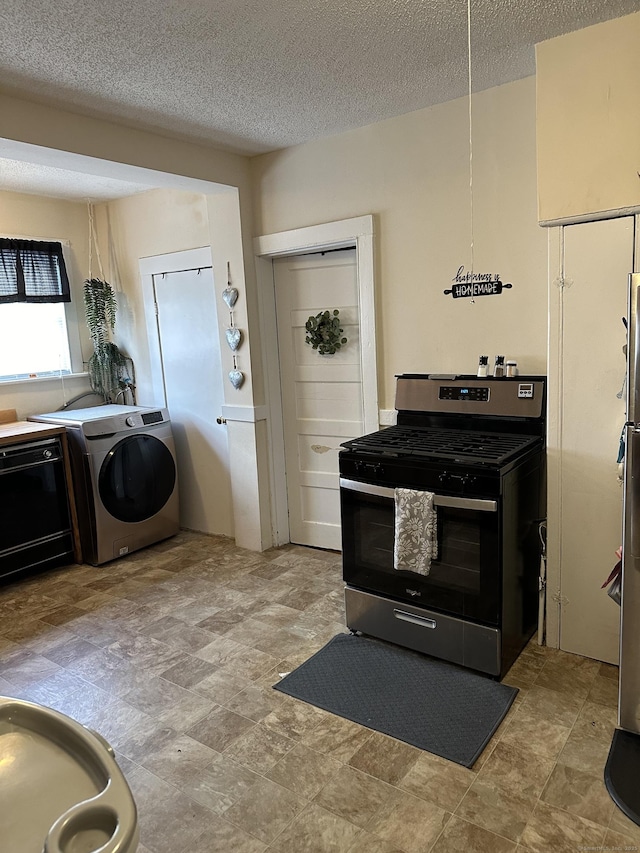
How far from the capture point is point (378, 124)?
10.4 ft

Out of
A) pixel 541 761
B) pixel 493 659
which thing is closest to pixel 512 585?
pixel 493 659

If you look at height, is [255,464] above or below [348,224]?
below

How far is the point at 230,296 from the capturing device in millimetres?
3760

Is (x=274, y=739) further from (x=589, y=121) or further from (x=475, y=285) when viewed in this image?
(x=589, y=121)

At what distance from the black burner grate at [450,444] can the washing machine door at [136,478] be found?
1844 millimetres

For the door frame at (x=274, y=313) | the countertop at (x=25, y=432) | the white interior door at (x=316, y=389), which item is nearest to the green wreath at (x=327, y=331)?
the white interior door at (x=316, y=389)

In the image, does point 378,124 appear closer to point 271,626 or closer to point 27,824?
point 271,626

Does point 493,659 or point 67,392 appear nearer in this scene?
point 493,659

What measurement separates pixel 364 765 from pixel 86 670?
1372mm

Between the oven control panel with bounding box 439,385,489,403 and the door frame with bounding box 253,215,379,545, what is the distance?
0.46 metres

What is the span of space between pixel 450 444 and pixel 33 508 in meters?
2.60

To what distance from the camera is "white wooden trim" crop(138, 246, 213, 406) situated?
4.06m

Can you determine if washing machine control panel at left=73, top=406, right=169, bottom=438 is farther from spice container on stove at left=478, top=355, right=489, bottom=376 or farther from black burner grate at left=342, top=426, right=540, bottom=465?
spice container on stove at left=478, top=355, right=489, bottom=376

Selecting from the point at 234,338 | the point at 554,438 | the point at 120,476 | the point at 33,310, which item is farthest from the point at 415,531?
the point at 33,310
